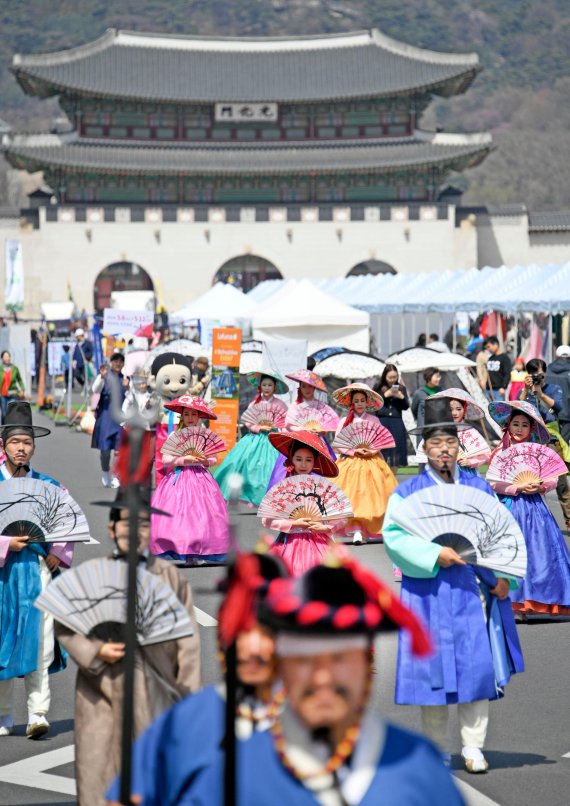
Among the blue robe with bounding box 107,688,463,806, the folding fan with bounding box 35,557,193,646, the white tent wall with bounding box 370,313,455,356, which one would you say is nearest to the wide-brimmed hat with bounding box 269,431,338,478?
the folding fan with bounding box 35,557,193,646

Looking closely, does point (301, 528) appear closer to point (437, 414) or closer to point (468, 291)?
point (437, 414)

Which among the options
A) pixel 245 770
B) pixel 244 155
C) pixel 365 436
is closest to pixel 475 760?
pixel 245 770

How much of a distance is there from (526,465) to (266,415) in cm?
610

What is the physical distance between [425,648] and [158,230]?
57965mm

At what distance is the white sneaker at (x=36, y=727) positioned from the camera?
747 cm

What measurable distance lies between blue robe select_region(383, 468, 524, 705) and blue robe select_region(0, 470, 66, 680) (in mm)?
1934

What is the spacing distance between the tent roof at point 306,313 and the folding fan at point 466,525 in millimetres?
20450

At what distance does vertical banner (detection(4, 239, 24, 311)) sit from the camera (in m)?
49.9

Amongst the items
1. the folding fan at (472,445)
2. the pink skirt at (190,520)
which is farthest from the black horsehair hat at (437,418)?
the pink skirt at (190,520)

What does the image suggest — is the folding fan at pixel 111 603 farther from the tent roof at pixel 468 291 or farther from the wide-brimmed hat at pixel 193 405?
the tent roof at pixel 468 291

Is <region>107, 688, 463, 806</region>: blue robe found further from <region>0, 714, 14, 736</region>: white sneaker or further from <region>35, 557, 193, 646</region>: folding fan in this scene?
<region>0, 714, 14, 736</region>: white sneaker

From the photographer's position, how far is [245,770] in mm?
3176

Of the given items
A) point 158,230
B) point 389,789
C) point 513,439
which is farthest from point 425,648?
point 158,230

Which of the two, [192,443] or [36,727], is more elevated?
[192,443]
